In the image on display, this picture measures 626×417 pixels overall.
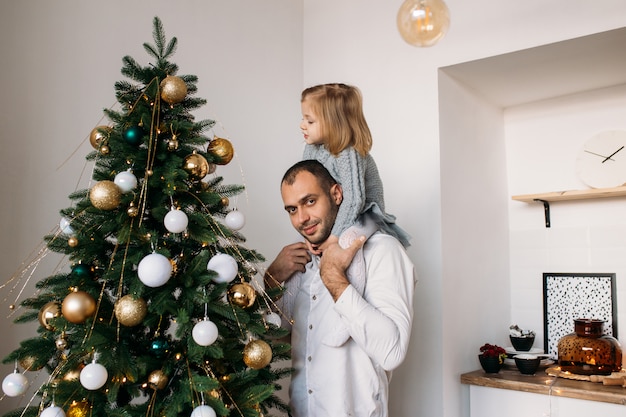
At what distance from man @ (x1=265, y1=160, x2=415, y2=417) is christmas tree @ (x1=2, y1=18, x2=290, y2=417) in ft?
0.78

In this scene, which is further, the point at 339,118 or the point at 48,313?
the point at 339,118

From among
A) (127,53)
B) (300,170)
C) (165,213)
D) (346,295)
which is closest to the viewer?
(165,213)

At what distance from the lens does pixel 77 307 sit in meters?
1.16

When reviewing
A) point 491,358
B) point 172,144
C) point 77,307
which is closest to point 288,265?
point 172,144

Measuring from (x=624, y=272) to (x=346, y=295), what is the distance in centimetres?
169

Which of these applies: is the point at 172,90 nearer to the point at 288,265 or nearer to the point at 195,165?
the point at 195,165

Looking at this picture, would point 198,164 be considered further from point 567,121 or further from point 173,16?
point 567,121

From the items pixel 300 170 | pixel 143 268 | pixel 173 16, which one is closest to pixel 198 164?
pixel 143 268

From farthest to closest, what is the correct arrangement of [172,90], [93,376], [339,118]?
[339,118]
[172,90]
[93,376]

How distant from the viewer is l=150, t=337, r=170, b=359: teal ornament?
4.01ft

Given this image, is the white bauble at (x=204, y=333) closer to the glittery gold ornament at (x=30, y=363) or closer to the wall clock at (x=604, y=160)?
the glittery gold ornament at (x=30, y=363)

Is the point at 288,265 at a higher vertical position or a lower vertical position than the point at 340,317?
higher

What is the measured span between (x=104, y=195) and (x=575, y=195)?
2.08 meters

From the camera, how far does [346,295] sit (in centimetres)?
150
